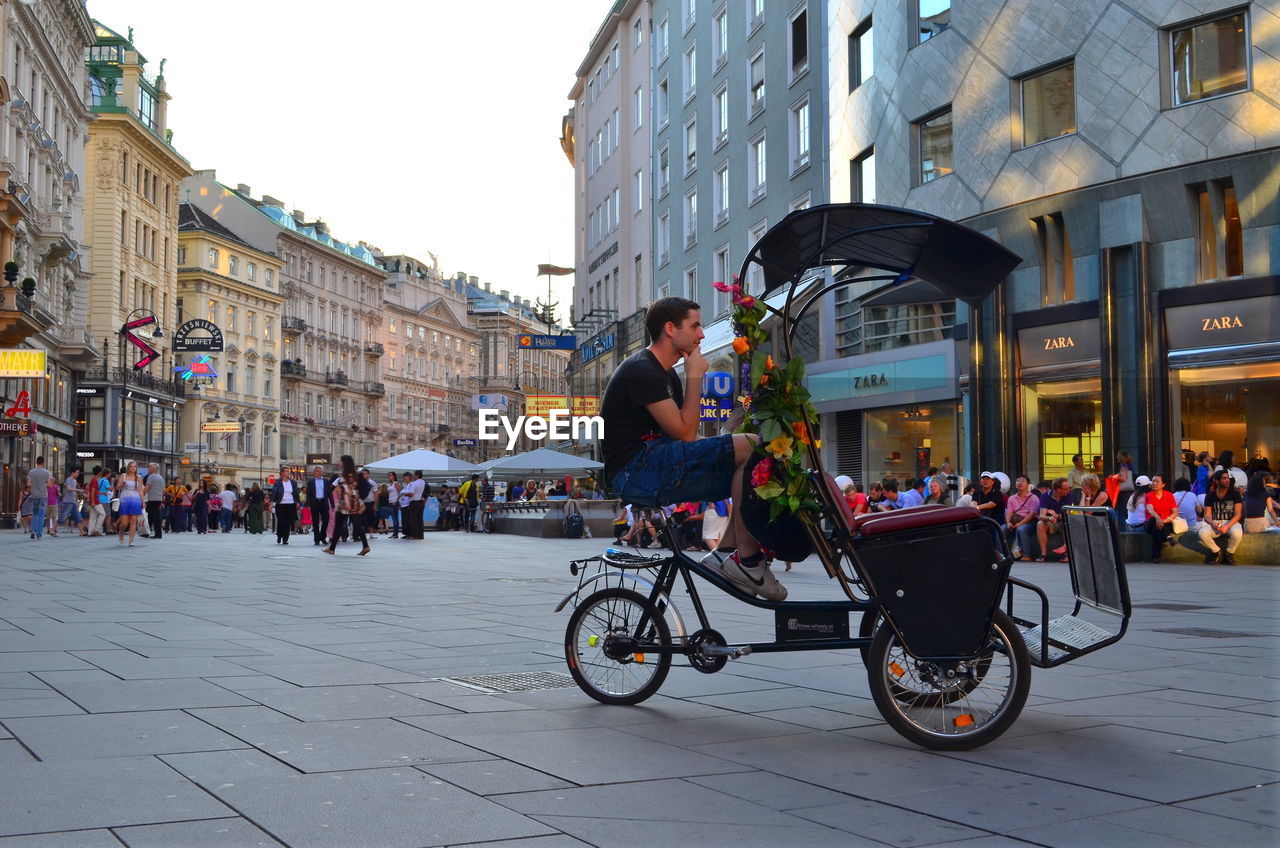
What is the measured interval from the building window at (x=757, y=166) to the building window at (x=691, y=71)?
22.5 feet

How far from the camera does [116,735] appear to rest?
5297mm

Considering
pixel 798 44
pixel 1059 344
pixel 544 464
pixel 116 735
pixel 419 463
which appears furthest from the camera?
pixel 419 463

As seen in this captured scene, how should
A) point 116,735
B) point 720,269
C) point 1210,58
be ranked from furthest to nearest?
point 720,269 → point 1210,58 → point 116,735

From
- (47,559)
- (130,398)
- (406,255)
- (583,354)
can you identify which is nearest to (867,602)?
(47,559)

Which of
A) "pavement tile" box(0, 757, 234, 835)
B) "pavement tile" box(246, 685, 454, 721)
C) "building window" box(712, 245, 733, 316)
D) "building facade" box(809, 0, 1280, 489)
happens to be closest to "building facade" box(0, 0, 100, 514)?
"building window" box(712, 245, 733, 316)


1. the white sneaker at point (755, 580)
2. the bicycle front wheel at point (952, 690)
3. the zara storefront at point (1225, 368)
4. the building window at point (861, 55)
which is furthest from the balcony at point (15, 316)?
the bicycle front wheel at point (952, 690)

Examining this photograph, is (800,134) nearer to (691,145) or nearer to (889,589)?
(691,145)

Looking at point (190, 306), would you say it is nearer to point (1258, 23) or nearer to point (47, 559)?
point (47, 559)

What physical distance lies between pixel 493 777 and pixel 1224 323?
22.1 metres

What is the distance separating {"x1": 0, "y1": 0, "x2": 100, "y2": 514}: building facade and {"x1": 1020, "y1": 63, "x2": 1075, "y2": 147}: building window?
2870 cm

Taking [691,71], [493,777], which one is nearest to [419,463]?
[691,71]

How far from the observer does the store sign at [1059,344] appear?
25.6m

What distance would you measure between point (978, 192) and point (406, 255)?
115m

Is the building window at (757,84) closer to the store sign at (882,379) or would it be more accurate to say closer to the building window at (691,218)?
the building window at (691,218)
